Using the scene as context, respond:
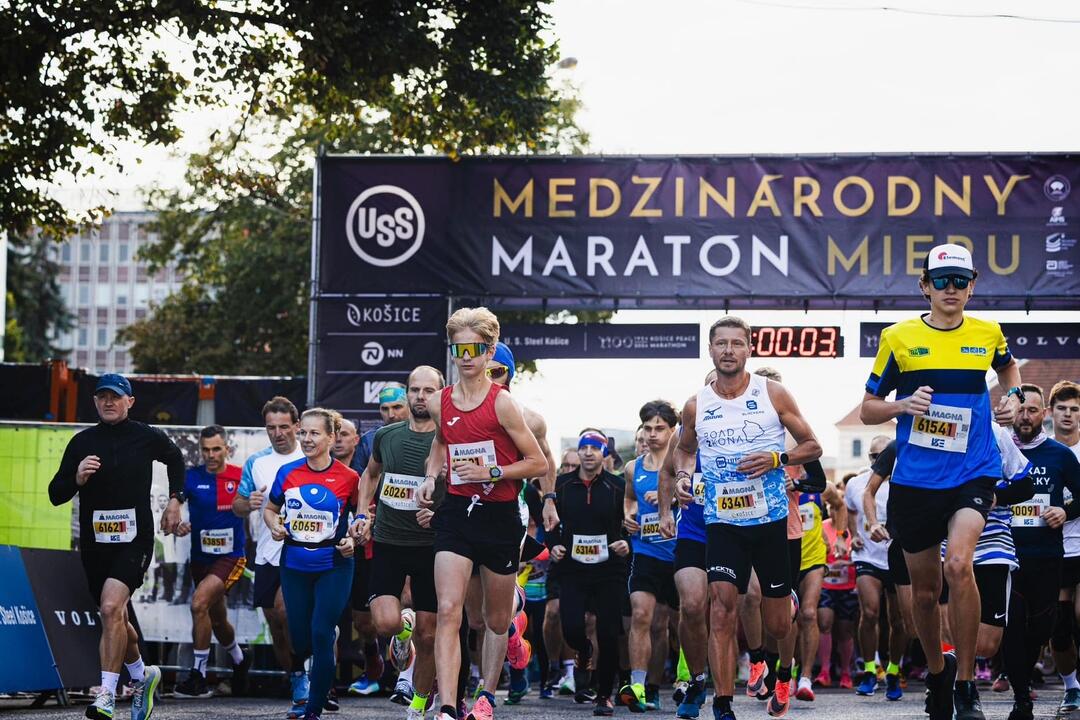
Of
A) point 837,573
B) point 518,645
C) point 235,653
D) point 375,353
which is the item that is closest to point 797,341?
point 837,573

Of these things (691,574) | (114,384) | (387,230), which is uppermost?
(387,230)

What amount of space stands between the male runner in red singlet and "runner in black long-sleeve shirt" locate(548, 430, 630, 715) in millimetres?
4922

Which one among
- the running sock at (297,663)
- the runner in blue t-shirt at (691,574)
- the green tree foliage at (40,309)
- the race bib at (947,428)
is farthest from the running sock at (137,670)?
the green tree foliage at (40,309)

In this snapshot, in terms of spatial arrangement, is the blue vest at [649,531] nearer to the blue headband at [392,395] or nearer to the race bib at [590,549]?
the race bib at [590,549]

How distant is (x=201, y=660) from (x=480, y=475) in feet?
20.6

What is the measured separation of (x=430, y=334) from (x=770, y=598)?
32.4ft

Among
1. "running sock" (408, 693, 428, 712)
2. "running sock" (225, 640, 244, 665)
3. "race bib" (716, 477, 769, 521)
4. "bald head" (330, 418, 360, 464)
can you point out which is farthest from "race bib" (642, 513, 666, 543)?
"running sock" (225, 640, 244, 665)

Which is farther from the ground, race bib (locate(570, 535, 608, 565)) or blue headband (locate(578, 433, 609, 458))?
blue headband (locate(578, 433, 609, 458))

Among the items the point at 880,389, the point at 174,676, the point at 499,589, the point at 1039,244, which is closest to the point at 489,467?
the point at 499,589

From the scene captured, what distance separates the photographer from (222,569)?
14.7 metres

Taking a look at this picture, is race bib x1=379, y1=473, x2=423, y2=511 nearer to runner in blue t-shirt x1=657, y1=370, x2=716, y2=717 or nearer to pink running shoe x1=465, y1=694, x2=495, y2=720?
runner in blue t-shirt x1=657, y1=370, x2=716, y2=717

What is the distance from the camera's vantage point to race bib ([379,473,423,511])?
10.9 metres

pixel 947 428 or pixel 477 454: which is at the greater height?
pixel 947 428

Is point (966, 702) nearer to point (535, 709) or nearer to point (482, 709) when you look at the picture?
point (482, 709)
